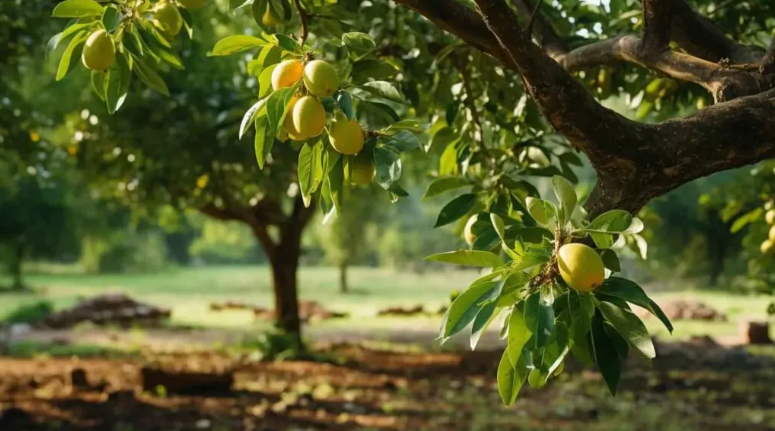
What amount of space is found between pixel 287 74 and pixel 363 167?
0.22 meters

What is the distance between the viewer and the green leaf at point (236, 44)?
1481mm

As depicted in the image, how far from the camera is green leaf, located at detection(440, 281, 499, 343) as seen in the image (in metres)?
1.17

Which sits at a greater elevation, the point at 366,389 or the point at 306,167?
the point at 306,167

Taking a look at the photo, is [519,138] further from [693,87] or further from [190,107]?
[190,107]

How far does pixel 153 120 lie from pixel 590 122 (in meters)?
4.46

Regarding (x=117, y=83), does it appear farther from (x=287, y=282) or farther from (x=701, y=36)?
(x=287, y=282)

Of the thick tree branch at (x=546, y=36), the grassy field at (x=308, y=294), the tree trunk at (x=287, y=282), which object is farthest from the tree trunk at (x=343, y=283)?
the thick tree branch at (x=546, y=36)

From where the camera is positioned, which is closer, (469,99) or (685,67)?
(685,67)

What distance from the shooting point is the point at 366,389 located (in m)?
6.39

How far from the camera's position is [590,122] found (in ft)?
4.66

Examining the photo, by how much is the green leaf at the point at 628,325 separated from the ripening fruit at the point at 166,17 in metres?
1.10

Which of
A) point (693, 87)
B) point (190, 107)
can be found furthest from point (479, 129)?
point (190, 107)

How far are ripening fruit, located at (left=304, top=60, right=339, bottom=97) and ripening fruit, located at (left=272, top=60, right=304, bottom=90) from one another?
0.05 m

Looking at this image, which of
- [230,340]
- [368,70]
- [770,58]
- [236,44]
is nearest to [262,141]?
[236,44]
